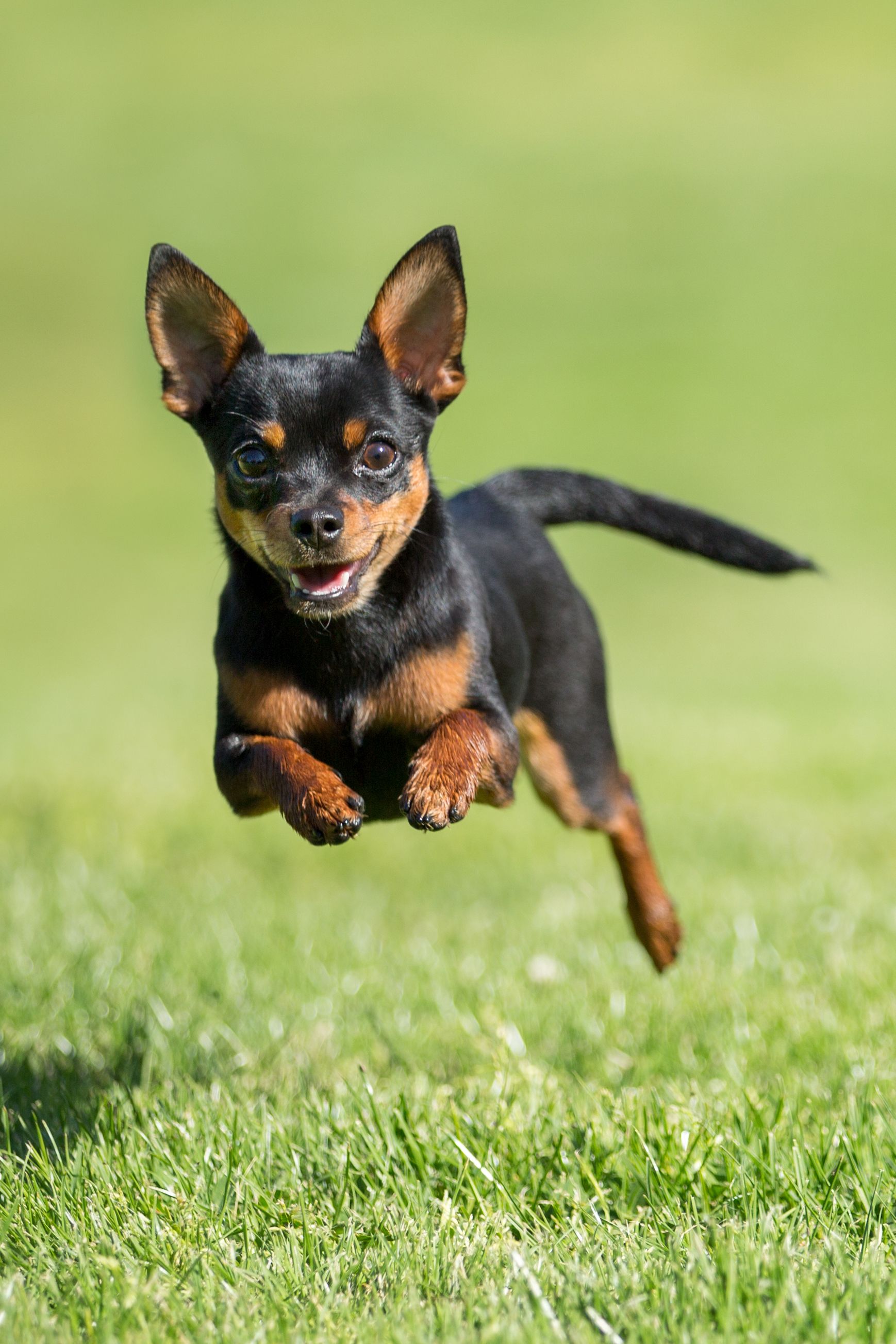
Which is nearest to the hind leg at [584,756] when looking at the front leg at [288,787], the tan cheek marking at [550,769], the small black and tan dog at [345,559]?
the tan cheek marking at [550,769]

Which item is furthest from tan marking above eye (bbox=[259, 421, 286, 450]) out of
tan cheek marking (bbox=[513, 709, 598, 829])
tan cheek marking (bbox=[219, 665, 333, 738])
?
tan cheek marking (bbox=[513, 709, 598, 829])

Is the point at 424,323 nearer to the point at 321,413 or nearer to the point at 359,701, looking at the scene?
the point at 321,413

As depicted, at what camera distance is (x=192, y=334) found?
10.5 feet

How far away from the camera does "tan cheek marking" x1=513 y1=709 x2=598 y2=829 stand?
4195 mm

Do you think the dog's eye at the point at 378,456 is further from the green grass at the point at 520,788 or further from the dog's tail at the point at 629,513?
the green grass at the point at 520,788

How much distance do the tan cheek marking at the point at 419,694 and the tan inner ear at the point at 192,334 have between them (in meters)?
0.75

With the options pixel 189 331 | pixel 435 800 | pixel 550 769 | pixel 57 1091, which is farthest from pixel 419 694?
pixel 57 1091

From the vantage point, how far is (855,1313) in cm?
231

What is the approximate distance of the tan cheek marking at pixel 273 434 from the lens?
3006mm

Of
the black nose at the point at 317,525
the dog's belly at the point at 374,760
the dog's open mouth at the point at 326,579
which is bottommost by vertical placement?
the dog's belly at the point at 374,760

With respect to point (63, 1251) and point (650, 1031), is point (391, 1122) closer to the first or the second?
point (63, 1251)

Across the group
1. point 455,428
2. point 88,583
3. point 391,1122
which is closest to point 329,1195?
point 391,1122

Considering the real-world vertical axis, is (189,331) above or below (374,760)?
above

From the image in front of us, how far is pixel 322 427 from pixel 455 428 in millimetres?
18712
